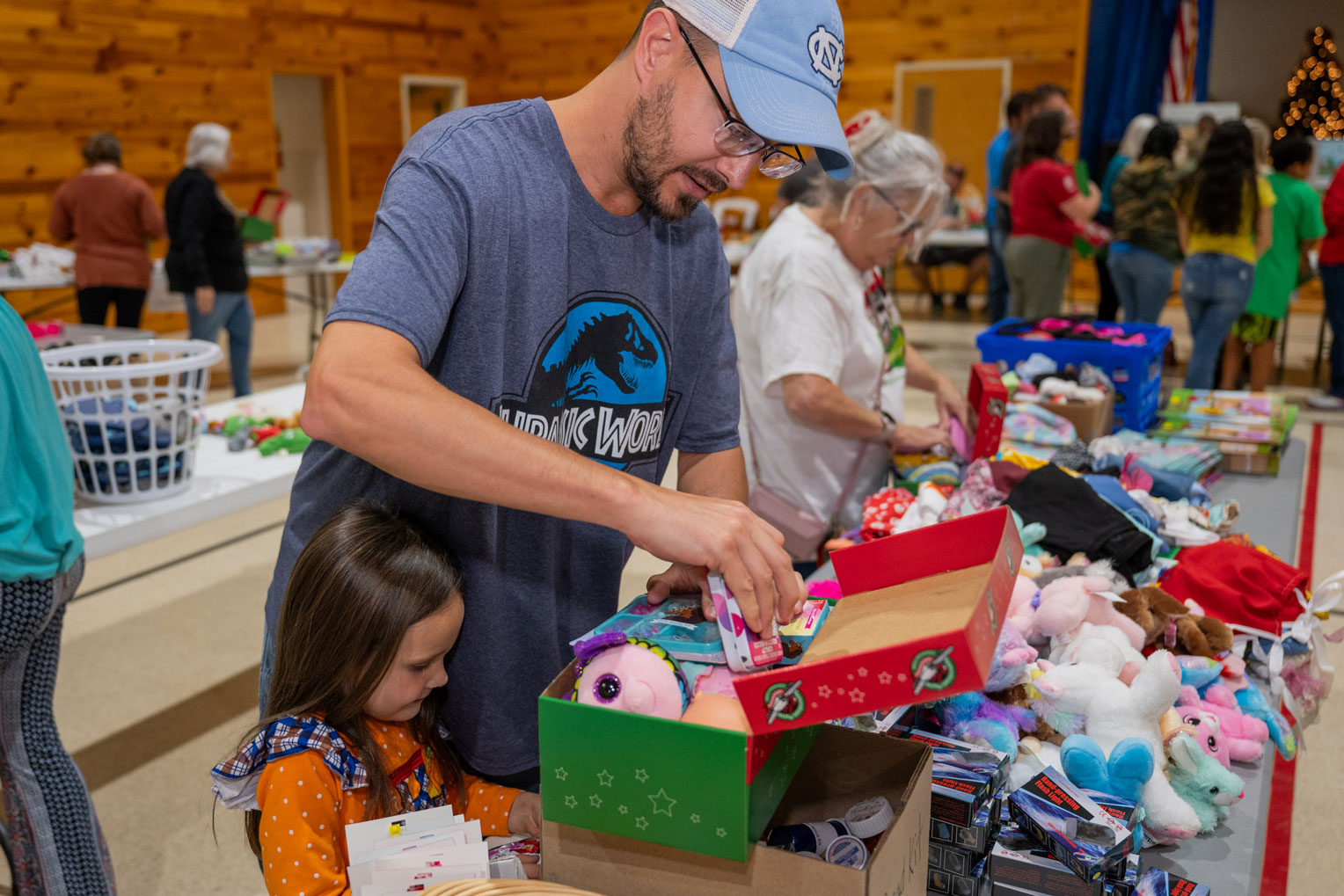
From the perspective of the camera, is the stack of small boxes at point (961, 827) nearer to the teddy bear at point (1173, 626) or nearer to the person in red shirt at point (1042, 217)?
the teddy bear at point (1173, 626)

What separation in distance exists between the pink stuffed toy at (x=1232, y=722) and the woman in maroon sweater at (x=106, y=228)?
568cm

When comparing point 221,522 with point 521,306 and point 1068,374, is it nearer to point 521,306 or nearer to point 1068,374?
point 1068,374

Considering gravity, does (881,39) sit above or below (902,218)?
above

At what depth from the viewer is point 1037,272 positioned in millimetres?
6238

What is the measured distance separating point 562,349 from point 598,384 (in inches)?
2.5

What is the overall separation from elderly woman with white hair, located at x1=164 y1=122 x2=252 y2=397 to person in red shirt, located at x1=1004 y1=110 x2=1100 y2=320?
14.6 feet

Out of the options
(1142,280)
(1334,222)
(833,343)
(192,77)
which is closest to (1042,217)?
(1142,280)

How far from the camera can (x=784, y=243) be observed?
241 centimetres

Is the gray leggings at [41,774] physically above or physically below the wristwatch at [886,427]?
below

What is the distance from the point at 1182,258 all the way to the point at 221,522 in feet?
17.8

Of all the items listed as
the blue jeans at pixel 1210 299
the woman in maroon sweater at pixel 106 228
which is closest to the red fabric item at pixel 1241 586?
the blue jeans at pixel 1210 299

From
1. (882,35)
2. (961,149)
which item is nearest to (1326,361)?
(961,149)

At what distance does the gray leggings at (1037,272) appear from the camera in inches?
243

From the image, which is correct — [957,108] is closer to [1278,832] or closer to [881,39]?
[881,39]
